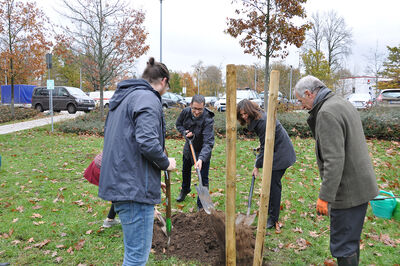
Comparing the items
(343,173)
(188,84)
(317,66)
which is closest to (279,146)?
(343,173)

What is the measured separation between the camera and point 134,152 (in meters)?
2.03

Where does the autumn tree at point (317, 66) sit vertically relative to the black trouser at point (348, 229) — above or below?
above

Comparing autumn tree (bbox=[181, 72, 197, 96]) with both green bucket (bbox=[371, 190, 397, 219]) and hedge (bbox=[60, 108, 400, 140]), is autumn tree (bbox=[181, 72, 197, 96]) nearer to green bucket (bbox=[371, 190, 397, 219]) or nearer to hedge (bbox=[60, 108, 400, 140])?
hedge (bbox=[60, 108, 400, 140])

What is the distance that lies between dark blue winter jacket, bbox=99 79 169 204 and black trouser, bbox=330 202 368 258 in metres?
1.50

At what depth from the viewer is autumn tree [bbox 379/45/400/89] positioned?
31.1m

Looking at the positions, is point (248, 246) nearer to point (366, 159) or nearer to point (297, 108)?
point (366, 159)

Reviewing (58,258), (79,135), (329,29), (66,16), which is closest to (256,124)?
(58,258)

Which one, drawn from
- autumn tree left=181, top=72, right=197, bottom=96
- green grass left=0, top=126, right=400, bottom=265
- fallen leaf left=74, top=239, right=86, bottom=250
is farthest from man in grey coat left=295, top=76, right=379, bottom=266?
autumn tree left=181, top=72, right=197, bottom=96

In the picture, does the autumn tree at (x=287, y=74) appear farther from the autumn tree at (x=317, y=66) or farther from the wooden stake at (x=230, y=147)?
the wooden stake at (x=230, y=147)

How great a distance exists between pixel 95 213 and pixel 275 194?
2.76 m

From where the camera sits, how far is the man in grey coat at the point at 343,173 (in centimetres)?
233

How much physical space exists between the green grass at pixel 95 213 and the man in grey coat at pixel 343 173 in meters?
1.15

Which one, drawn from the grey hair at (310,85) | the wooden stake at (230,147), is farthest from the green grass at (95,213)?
the grey hair at (310,85)

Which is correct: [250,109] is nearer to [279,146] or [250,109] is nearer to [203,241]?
[279,146]
